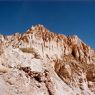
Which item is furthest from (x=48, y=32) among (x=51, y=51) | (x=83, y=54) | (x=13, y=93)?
(x=13, y=93)

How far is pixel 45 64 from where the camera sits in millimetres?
36688

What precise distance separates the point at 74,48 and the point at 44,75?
17.7 meters

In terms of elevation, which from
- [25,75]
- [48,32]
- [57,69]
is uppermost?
[48,32]

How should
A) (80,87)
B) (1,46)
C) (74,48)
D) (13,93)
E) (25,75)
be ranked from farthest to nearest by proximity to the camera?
1. (74,48)
2. (80,87)
3. (1,46)
4. (25,75)
5. (13,93)

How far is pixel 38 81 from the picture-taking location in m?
30.0

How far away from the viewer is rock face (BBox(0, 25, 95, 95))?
1134 inches

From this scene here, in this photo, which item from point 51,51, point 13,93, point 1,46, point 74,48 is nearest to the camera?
point 13,93

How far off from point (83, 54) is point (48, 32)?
599 cm

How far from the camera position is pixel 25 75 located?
29641 mm

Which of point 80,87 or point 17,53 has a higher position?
point 17,53

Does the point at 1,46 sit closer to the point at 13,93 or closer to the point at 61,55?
the point at 13,93

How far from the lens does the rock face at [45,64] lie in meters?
28.8

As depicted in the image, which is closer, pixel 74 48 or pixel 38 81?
pixel 38 81


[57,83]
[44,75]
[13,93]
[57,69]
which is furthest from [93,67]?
[13,93]
